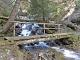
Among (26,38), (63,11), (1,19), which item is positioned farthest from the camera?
(63,11)

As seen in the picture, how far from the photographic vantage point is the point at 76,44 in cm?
1360

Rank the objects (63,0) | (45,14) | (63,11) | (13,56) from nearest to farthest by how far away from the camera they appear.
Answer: (13,56)
(45,14)
(63,11)
(63,0)

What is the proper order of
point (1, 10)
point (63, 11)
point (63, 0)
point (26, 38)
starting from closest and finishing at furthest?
point (26, 38) → point (1, 10) → point (63, 11) → point (63, 0)

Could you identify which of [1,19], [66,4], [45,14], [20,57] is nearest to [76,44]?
[45,14]

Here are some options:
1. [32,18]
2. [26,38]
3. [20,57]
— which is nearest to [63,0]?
[32,18]

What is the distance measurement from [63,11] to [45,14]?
6.57 metres

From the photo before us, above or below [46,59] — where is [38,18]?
above

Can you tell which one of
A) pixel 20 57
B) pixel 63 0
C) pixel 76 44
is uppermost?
pixel 63 0

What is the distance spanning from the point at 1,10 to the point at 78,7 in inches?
464

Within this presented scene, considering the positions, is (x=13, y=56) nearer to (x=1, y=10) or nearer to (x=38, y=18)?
(x=38, y=18)

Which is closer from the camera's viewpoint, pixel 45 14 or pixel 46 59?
pixel 46 59

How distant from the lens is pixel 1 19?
16.1 m

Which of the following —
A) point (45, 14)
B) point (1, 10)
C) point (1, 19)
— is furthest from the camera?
point (1, 10)

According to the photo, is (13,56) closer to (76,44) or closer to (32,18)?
(76,44)
